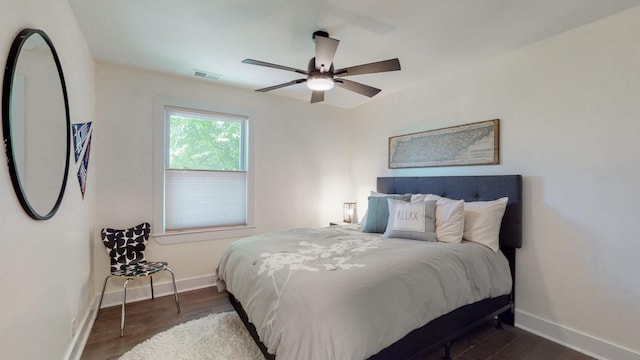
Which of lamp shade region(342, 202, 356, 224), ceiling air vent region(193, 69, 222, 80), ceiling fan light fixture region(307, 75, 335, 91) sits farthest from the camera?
lamp shade region(342, 202, 356, 224)

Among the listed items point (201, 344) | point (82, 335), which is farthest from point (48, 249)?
point (201, 344)

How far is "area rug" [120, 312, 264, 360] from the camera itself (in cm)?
200

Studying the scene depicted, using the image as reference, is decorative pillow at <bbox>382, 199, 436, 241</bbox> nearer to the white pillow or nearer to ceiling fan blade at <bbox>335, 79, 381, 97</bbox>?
the white pillow

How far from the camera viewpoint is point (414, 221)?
100.0 inches

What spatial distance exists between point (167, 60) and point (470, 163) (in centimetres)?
333

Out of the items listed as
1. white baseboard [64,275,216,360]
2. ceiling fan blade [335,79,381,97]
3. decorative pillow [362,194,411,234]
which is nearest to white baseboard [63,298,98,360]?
white baseboard [64,275,216,360]

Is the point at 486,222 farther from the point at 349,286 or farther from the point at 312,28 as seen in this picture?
the point at 312,28

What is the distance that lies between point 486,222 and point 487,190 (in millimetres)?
411

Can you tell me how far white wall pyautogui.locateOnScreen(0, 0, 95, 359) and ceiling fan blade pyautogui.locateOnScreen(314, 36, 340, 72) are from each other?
1.52 metres

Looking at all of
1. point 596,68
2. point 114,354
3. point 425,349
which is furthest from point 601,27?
point 114,354

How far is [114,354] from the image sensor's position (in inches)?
80.7

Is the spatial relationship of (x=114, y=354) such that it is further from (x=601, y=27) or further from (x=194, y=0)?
(x=601, y=27)

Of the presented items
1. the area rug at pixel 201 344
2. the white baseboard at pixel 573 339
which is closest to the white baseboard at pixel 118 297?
the area rug at pixel 201 344

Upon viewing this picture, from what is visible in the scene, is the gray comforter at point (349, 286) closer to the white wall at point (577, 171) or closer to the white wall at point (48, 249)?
the white wall at point (577, 171)
